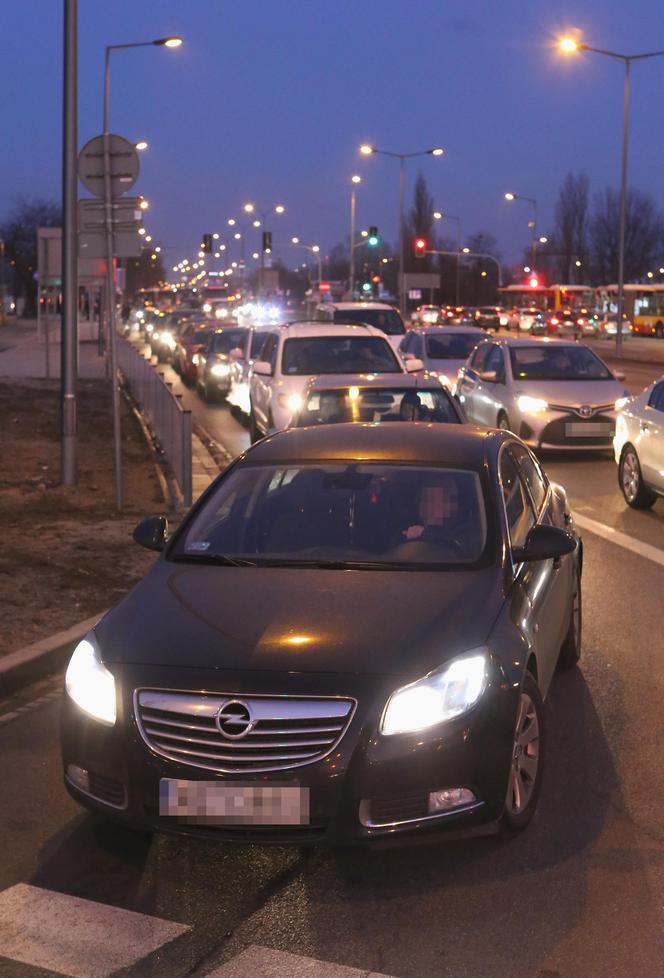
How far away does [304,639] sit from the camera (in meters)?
4.95

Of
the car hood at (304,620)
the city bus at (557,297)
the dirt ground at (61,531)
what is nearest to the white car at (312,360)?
the dirt ground at (61,531)

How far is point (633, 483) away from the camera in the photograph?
14305 millimetres

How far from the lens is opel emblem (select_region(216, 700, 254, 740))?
4.65 meters

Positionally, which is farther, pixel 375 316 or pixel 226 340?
pixel 226 340

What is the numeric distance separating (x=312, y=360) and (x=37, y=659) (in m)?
11.7

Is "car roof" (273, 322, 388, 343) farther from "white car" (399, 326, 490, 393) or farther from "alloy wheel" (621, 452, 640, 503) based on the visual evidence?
"white car" (399, 326, 490, 393)

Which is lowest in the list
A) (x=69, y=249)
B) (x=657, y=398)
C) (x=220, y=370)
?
(x=220, y=370)

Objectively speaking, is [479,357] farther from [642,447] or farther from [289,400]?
[642,447]

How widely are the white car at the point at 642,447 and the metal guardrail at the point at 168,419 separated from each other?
449cm

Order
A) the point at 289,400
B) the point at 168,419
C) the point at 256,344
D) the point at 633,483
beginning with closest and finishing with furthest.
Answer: the point at 633,483 → the point at 168,419 → the point at 289,400 → the point at 256,344

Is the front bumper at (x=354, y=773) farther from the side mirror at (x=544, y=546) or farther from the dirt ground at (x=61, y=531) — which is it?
the dirt ground at (x=61, y=531)

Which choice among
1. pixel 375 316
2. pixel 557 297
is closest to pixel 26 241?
pixel 557 297

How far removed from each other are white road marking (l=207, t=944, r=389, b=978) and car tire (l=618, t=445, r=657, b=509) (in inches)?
406

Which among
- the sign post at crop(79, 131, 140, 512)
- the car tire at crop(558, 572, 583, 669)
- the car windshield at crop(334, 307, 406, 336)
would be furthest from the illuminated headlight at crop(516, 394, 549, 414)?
the car tire at crop(558, 572, 583, 669)
